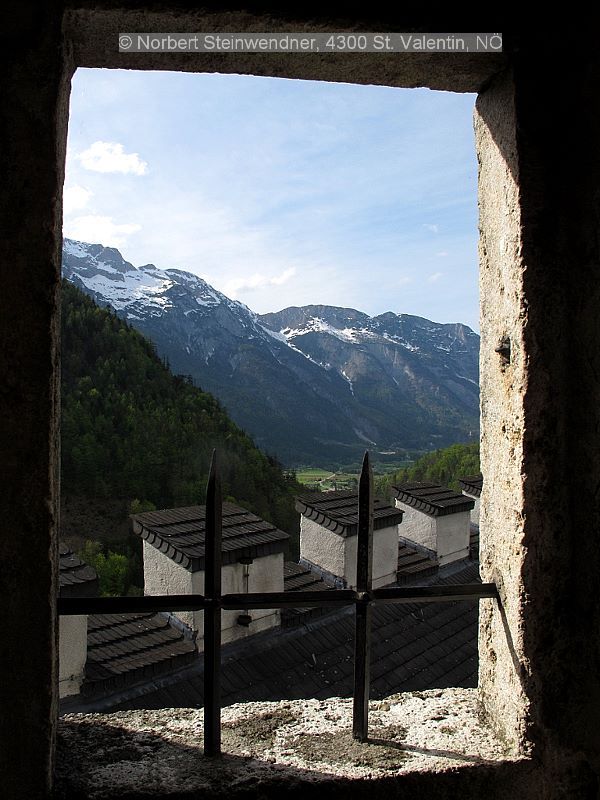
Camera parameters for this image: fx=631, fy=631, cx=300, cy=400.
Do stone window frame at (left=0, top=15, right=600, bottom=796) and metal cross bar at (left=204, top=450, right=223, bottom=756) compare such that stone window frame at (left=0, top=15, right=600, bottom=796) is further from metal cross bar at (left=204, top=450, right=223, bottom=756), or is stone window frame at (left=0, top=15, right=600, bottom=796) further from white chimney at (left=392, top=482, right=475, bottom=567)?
white chimney at (left=392, top=482, right=475, bottom=567)

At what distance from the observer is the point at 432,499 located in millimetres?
6000

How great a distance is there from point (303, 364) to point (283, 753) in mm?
140764

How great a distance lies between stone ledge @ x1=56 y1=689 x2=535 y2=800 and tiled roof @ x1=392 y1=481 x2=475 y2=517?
14.5ft

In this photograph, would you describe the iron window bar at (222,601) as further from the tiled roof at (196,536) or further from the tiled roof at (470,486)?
the tiled roof at (470,486)

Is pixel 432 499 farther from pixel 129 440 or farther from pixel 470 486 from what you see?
pixel 129 440

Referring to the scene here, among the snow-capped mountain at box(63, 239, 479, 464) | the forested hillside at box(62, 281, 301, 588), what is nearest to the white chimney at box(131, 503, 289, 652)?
the forested hillside at box(62, 281, 301, 588)


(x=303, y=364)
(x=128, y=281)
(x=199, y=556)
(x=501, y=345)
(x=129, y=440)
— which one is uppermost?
(x=128, y=281)

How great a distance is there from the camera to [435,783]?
132 centimetres

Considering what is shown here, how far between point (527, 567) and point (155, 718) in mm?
971

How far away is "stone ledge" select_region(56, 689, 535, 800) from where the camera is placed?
1.27m

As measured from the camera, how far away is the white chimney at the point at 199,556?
162 inches
